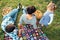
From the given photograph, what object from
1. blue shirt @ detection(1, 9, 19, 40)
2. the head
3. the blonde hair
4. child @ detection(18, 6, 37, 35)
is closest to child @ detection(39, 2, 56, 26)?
the head

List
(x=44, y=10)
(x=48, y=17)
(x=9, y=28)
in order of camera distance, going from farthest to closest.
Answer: (x=44, y=10), (x=48, y=17), (x=9, y=28)

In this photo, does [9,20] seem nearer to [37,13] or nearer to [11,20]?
[11,20]

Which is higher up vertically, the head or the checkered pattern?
the head

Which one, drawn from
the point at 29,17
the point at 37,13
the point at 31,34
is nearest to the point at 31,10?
the point at 29,17

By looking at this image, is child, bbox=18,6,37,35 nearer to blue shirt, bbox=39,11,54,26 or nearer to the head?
blue shirt, bbox=39,11,54,26

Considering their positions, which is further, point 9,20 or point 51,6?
point 51,6

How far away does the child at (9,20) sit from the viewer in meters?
6.04

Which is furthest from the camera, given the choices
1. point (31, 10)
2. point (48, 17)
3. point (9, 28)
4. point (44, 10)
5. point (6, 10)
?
point (44, 10)

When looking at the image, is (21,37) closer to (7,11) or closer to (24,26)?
(24,26)

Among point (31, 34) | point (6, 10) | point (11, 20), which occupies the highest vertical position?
point (6, 10)

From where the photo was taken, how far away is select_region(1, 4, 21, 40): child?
6.04m

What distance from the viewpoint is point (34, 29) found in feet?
20.4

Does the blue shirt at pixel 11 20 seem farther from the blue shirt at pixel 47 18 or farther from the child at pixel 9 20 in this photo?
the blue shirt at pixel 47 18

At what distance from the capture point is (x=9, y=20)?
20.7 feet
